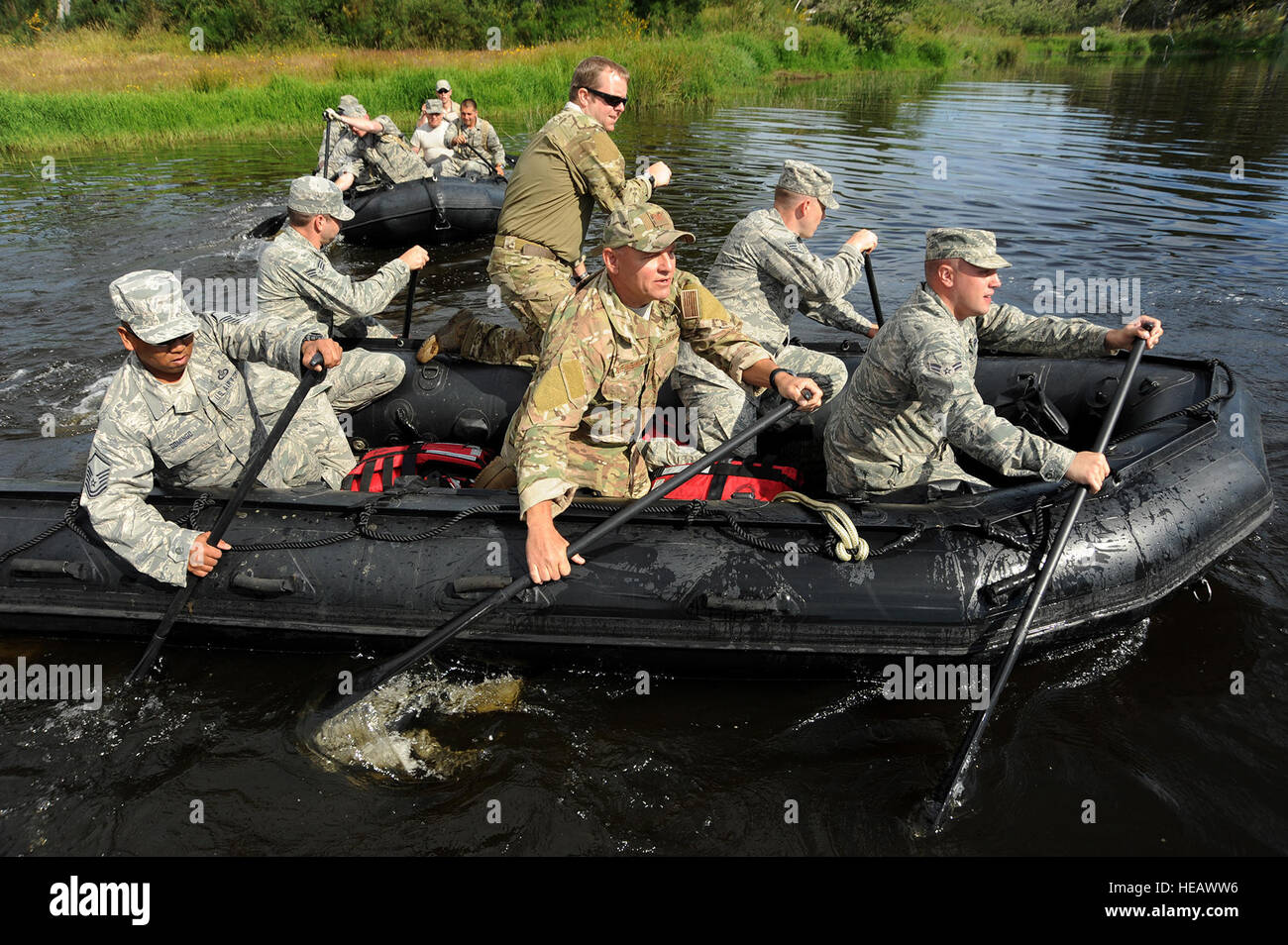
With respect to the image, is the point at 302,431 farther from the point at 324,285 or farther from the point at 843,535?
the point at 843,535

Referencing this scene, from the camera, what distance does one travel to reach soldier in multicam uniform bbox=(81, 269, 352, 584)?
10.8 ft

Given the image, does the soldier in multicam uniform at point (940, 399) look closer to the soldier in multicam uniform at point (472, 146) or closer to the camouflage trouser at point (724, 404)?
the camouflage trouser at point (724, 404)

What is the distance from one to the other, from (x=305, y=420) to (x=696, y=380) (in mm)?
2094

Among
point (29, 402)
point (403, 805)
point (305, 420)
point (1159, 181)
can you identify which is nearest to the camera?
point (403, 805)

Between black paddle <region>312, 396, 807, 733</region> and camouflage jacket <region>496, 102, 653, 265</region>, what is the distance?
6.06 feet

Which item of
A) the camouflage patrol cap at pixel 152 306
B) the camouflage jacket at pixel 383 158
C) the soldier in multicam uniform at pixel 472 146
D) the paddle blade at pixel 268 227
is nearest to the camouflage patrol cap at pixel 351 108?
the camouflage jacket at pixel 383 158

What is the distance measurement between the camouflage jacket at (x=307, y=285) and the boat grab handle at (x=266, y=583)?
182 cm

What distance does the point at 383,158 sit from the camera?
11016 millimetres

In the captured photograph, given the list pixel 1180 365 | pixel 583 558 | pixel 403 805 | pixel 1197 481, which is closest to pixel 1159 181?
pixel 1180 365

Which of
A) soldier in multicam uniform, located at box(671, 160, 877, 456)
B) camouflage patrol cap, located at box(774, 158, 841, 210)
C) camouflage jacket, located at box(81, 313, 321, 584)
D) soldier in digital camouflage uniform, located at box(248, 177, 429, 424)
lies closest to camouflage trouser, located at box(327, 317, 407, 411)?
soldier in digital camouflage uniform, located at box(248, 177, 429, 424)

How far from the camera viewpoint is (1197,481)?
12.5ft

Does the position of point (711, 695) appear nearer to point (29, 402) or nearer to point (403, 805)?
point (403, 805)

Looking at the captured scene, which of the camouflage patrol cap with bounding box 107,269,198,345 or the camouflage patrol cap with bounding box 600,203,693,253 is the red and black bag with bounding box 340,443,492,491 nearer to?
the camouflage patrol cap with bounding box 107,269,198,345

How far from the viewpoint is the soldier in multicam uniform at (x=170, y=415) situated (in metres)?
3.28
